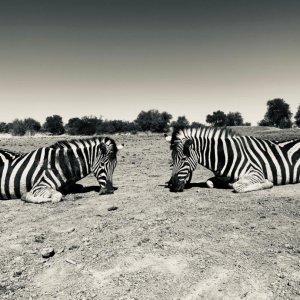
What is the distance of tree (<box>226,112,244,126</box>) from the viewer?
271 ft

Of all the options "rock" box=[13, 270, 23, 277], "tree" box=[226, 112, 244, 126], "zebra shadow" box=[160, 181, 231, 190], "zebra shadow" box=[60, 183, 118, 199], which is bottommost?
"rock" box=[13, 270, 23, 277]

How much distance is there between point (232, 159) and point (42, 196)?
160 inches

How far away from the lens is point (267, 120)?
75125mm

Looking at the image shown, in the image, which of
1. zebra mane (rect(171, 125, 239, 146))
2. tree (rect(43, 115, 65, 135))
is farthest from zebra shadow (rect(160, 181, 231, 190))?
tree (rect(43, 115, 65, 135))

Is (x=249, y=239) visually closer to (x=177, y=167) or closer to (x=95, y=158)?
(x=177, y=167)

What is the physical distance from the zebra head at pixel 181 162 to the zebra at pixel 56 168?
A: 4.33ft

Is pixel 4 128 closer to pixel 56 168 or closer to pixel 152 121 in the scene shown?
pixel 152 121

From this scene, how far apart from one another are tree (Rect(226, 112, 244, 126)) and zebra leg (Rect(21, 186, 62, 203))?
78.4 m

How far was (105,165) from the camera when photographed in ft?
23.9

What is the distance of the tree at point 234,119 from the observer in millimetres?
82750

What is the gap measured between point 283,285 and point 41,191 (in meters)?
4.99

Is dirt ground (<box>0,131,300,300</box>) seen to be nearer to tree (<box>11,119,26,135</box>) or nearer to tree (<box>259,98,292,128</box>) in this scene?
tree (<box>11,119,26,135</box>)

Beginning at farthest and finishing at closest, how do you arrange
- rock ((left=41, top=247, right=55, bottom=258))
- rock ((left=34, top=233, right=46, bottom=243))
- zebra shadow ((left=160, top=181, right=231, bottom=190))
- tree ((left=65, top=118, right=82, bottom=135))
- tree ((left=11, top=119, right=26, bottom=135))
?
1. tree ((left=65, top=118, right=82, bottom=135))
2. tree ((left=11, top=119, right=26, bottom=135))
3. zebra shadow ((left=160, top=181, right=231, bottom=190))
4. rock ((left=34, top=233, right=46, bottom=243))
5. rock ((left=41, top=247, right=55, bottom=258))

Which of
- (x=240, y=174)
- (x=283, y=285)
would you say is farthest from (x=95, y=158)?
(x=283, y=285)
